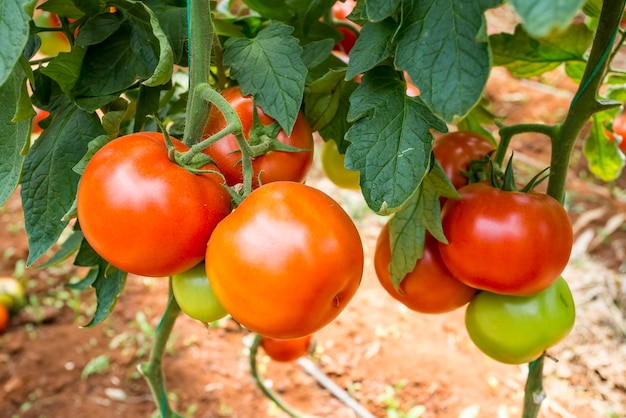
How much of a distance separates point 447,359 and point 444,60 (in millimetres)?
1709

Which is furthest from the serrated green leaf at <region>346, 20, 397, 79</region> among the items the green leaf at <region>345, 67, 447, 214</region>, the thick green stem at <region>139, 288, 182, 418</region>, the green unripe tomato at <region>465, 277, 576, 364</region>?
the thick green stem at <region>139, 288, 182, 418</region>

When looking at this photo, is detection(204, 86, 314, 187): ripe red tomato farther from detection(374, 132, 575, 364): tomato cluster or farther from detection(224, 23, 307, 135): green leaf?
detection(374, 132, 575, 364): tomato cluster

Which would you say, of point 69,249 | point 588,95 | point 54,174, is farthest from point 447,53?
point 69,249

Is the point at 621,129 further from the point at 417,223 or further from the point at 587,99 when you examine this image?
the point at 417,223

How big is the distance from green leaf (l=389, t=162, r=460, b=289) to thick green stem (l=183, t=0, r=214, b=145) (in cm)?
26

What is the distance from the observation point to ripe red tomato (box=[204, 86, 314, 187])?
1.96ft

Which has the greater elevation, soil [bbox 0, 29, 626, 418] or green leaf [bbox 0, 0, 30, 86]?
green leaf [bbox 0, 0, 30, 86]

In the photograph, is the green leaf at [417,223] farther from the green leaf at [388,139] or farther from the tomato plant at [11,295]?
the tomato plant at [11,295]

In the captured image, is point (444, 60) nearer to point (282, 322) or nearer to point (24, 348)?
point (282, 322)

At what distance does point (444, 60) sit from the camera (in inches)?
19.1

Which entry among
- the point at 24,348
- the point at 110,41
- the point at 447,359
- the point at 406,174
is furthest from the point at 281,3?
the point at 24,348

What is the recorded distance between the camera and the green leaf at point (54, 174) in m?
0.63

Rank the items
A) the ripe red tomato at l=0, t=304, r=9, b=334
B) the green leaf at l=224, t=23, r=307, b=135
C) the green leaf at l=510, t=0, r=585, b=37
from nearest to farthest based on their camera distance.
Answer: the green leaf at l=510, t=0, r=585, b=37
the green leaf at l=224, t=23, r=307, b=135
the ripe red tomato at l=0, t=304, r=9, b=334

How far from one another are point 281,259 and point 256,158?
0.14 metres
